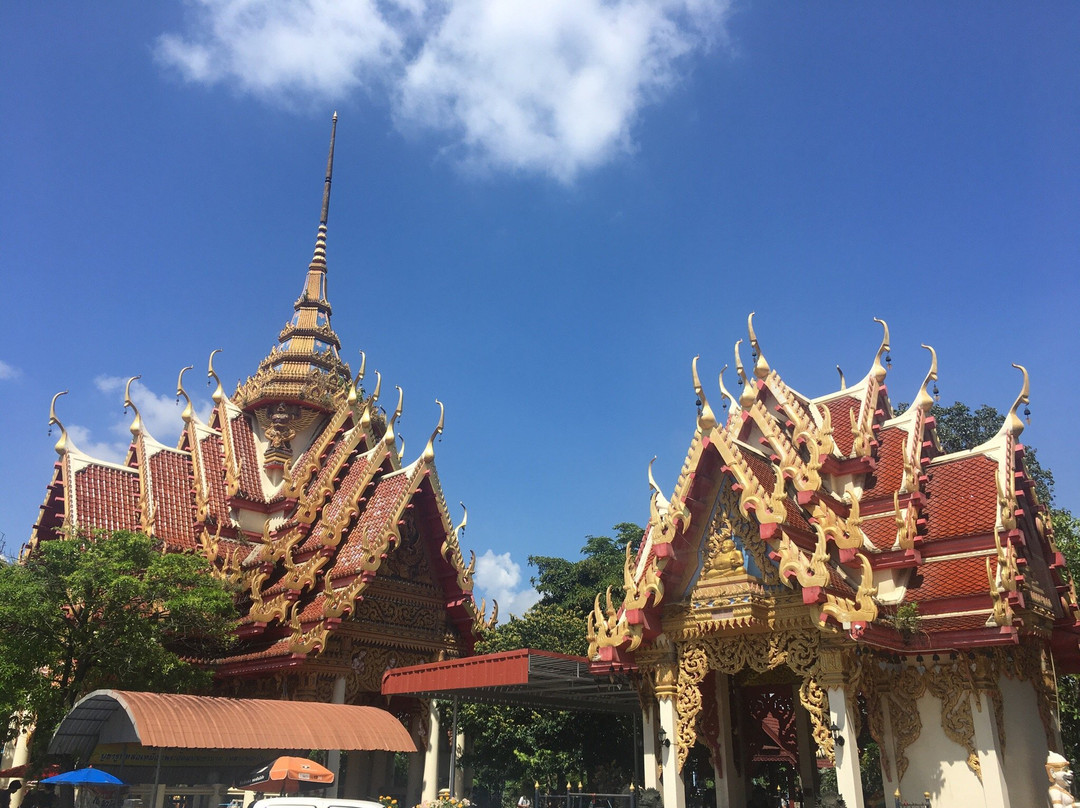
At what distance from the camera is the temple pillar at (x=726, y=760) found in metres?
12.9

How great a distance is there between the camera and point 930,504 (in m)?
13.7

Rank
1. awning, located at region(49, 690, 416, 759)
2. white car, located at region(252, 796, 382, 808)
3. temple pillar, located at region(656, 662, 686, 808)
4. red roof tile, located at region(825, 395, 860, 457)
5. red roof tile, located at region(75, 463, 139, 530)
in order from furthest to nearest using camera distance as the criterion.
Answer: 1. red roof tile, located at region(75, 463, 139, 530)
2. red roof tile, located at region(825, 395, 860, 457)
3. temple pillar, located at region(656, 662, 686, 808)
4. awning, located at region(49, 690, 416, 759)
5. white car, located at region(252, 796, 382, 808)

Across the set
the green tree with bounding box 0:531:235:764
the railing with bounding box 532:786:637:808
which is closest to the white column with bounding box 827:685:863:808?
the railing with bounding box 532:786:637:808

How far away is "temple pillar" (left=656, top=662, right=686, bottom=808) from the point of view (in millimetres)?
11281

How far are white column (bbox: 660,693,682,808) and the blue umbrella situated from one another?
6856 millimetres

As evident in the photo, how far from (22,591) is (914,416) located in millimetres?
14386

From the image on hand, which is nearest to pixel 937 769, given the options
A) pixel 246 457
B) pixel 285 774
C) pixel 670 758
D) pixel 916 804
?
pixel 916 804

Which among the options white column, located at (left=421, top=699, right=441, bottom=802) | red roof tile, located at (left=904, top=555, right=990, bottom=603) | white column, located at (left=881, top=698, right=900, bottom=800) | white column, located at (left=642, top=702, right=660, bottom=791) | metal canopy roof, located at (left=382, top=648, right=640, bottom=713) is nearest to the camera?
white column, located at (left=881, top=698, right=900, bottom=800)

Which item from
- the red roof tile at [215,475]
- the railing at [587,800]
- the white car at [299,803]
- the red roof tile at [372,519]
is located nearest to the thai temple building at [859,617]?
the railing at [587,800]

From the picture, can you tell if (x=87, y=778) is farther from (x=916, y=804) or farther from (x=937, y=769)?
(x=937, y=769)

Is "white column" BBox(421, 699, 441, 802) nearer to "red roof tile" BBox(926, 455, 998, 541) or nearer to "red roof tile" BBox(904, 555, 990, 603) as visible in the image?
"red roof tile" BBox(904, 555, 990, 603)

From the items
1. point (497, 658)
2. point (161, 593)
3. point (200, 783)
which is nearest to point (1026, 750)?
point (497, 658)

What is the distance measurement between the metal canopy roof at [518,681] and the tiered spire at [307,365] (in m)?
9.21

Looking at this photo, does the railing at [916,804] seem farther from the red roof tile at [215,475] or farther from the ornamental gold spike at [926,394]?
the red roof tile at [215,475]
